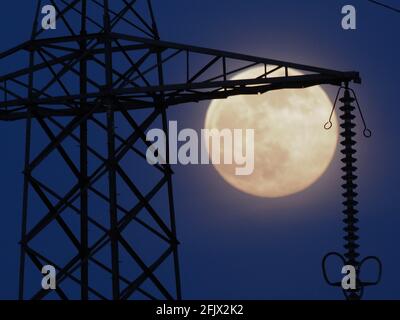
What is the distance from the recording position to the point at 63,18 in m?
41.3

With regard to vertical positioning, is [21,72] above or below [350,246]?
above

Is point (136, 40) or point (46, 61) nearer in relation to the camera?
point (136, 40)

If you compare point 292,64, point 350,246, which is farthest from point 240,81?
point 350,246

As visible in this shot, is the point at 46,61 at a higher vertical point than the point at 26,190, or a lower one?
higher

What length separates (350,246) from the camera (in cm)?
2683

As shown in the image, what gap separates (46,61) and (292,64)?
9538 mm

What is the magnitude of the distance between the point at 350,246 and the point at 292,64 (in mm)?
10675
